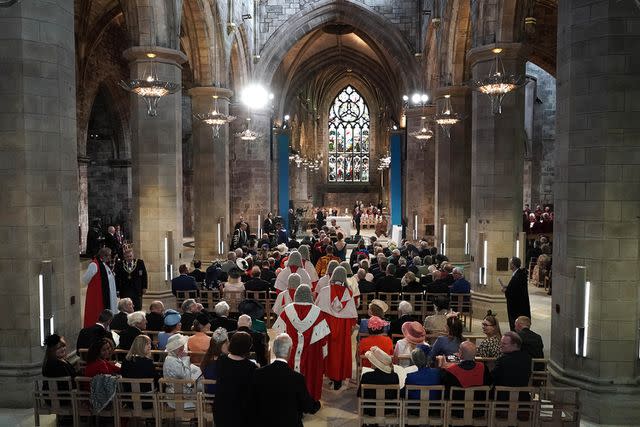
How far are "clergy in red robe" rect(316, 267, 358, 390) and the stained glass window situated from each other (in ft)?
138

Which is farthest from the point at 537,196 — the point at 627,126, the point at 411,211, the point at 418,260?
the point at 627,126

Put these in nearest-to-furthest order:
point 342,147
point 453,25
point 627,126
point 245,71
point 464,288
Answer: point 627,126
point 464,288
point 453,25
point 245,71
point 342,147

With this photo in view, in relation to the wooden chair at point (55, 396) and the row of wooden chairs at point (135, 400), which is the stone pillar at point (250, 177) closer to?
the wooden chair at point (55, 396)

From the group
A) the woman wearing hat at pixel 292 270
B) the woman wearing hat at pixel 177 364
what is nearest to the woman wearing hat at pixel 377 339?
the woman wearing hat at pixel 177 364

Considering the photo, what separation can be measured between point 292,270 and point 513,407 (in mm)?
4842

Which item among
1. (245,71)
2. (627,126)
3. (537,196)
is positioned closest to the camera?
(627,126)

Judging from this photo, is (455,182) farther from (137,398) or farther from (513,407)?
(137,398)

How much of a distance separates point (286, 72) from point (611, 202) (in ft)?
86.7

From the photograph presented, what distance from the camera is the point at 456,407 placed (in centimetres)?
544

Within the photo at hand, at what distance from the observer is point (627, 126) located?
21.9ft

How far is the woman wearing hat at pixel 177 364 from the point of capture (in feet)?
19.1

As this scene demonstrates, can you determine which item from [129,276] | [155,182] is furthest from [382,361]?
[155,182]

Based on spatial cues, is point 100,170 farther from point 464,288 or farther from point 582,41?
point 582,41

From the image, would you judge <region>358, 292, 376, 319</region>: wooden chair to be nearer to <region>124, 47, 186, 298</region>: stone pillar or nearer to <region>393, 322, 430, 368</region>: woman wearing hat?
<region>393, 322, 430, 368</region>: woman wearing hat
